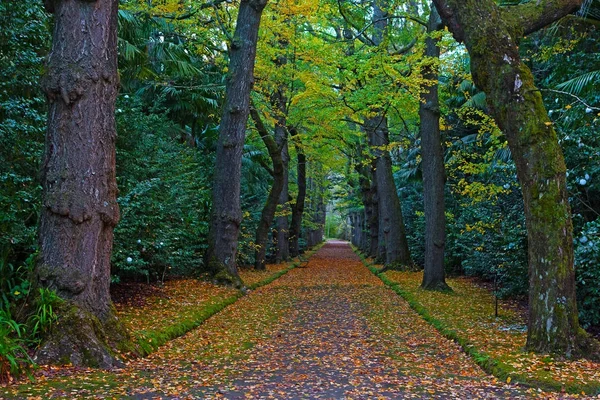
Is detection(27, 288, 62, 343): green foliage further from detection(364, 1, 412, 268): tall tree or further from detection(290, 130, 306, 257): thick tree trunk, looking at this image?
detection(290, 130, 306, 257): thick tree trunk

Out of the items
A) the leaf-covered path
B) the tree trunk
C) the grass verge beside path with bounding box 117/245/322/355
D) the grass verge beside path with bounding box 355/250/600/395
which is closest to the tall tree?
the grass verge beside path with bounding box 355/250/600/395

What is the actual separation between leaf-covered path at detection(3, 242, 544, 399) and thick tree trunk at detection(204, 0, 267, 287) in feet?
10.2

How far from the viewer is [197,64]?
19.3m

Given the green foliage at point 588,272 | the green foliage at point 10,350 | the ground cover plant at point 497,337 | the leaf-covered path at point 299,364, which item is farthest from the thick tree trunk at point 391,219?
the green foliage at point 10,350

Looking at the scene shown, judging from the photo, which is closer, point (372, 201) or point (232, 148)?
point (232, 148)

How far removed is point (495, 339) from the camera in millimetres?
7617

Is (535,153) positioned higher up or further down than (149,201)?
higher up

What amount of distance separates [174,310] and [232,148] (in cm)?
528

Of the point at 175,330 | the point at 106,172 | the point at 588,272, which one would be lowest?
the point at 175,330

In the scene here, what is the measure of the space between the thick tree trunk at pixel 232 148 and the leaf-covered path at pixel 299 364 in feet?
10.2

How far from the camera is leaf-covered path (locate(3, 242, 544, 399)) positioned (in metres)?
5.23

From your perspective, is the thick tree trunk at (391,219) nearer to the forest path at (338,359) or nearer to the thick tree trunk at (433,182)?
the thick tree trunk at (433,182)

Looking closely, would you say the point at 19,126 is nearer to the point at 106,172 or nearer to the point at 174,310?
the point at 106,172

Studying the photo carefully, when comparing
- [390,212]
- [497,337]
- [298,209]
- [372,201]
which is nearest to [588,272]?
[497,337]
